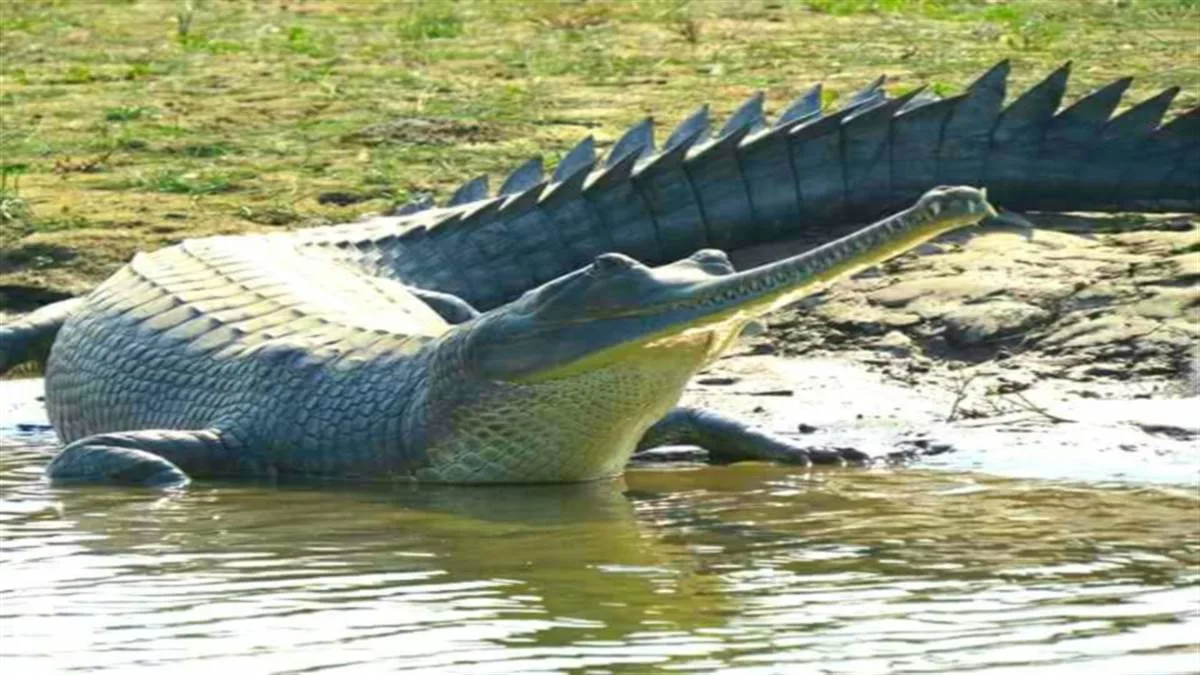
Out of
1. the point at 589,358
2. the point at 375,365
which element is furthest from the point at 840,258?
the point at 375,365

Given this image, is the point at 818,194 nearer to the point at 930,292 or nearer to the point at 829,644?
the point at 930,292

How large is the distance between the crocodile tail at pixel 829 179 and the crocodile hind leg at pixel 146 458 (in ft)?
5.94

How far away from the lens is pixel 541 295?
6.77 metres

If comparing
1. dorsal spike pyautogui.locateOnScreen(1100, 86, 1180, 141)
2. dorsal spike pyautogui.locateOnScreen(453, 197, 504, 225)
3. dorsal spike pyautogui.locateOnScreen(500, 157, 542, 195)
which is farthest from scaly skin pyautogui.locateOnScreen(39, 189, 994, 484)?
dorsal spike pyautogui.locateOnScreen(1100, 86, 1180, 141)

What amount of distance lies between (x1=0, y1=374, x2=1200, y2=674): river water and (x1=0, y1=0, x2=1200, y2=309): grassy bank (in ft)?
10.2

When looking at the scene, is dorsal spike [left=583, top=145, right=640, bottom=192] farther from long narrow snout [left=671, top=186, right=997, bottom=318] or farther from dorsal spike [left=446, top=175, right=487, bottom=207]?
long narrow snout [left=671, top=186, right=997, bottom=318]

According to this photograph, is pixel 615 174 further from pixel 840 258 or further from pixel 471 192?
pixel 840 258

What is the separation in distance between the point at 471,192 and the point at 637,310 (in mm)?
3153

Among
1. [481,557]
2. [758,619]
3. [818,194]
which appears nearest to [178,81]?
[818,194]

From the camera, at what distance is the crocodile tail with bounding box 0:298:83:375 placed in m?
8.85

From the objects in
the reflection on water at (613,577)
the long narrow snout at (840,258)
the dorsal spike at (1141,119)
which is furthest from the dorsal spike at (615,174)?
the long narrow snout at (840,258)

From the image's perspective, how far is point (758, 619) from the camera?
5.00 metres

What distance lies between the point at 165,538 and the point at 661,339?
1.19m

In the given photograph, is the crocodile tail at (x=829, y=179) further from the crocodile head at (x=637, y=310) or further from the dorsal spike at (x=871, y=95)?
the crocodile head at (x=637, y=310)
